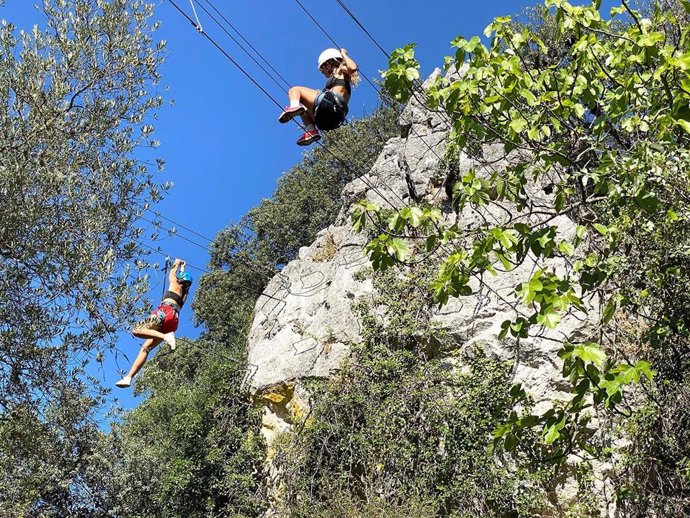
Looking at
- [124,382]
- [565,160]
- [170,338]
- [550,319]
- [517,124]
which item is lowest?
[550,319]

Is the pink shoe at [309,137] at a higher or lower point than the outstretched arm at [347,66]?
lower

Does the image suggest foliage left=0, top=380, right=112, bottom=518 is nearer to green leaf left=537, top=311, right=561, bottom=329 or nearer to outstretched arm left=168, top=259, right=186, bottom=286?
outstretched arm left=168, top=259, right=186, bottom=286

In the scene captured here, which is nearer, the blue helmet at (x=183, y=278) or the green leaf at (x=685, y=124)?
the green leaf at (x=685, y=124)

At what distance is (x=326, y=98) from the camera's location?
6.63 m

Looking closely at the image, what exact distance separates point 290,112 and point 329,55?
35.0 inches

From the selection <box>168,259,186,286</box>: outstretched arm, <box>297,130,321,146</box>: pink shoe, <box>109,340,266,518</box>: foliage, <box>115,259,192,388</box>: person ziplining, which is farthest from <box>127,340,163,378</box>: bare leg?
<box>109,340,266,518</box>: foliage

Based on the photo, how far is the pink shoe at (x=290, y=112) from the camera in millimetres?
6559

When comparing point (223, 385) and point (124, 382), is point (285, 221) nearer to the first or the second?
point (223, 385)

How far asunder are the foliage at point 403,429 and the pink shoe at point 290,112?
210 inches

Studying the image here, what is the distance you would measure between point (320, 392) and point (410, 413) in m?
1.85

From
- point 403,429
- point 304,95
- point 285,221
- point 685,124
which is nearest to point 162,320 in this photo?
point 304,95

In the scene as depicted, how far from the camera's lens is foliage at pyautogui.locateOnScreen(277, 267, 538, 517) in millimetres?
9180

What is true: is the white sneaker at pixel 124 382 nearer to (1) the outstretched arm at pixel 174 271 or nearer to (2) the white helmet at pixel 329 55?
(1) the outstretched arm at pixel 174 271

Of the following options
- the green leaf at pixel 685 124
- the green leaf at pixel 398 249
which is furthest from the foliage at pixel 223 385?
the green leaf at pixel 685 124
